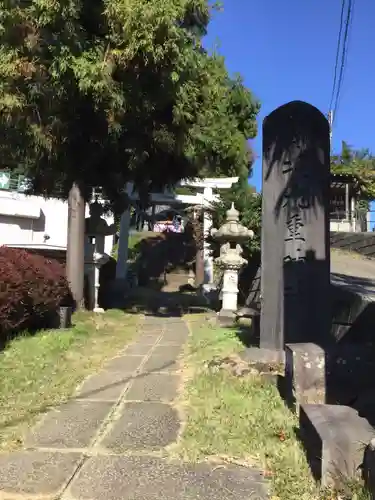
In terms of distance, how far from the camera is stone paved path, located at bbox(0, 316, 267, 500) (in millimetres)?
3359

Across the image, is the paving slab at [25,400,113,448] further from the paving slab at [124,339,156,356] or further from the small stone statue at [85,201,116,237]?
the small stone statue at [85,201,116,237]

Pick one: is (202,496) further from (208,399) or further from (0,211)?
(0,211)

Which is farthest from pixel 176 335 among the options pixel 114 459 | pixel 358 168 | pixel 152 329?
pixel 358 168

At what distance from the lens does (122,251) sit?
73.2ft

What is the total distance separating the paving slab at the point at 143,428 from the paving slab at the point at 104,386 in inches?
18.3

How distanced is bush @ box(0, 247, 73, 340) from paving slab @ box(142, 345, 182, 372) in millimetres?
2163

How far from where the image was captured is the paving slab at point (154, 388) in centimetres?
570

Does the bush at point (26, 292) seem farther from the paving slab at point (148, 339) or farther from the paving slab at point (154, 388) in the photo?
the paving slab at point (154, 388)

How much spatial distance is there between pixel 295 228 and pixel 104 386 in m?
3.02

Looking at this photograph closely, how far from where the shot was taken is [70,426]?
15.3 ft

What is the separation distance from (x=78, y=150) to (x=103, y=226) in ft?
9.11

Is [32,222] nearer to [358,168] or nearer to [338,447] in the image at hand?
[358,168]

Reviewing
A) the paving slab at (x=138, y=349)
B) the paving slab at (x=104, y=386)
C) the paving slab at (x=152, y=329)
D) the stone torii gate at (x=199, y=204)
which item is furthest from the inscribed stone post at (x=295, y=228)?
the stone torii gate at (x=199, y=204)

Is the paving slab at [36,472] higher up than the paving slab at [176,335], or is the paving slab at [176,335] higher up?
the paving slab at [36,472]
